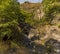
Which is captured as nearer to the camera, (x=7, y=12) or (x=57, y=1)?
(x=7, y=12)

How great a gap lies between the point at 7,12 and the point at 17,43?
4.01 m

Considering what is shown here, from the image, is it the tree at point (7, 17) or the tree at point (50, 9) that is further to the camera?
the tree at point (50, 9)

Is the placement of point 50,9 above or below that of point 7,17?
below

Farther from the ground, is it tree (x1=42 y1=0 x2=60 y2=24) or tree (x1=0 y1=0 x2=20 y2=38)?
tree (x1=0 y1=0 x2=20 y2=38)

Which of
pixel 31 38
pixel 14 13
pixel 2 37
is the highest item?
Answer: pixel 14 13

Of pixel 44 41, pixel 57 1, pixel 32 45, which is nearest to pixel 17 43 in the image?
pixel 32 45

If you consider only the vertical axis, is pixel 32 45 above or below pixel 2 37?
below

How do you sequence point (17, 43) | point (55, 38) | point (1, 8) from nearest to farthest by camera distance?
point (1, 8) → point (17, 43) → point (55, 38)

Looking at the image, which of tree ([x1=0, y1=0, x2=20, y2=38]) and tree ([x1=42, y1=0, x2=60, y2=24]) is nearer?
tree ([x1=0, y1=0, x2=20, y2=38])

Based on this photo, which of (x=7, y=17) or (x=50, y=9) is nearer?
(x=7, y=17)

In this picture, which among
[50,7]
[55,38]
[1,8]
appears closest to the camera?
[1,8]

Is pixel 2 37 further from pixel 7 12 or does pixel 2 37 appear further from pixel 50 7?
pixel 50 7

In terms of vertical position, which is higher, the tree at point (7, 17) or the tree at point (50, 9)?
the tree at point (7, 17)

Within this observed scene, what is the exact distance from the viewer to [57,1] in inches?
1582
